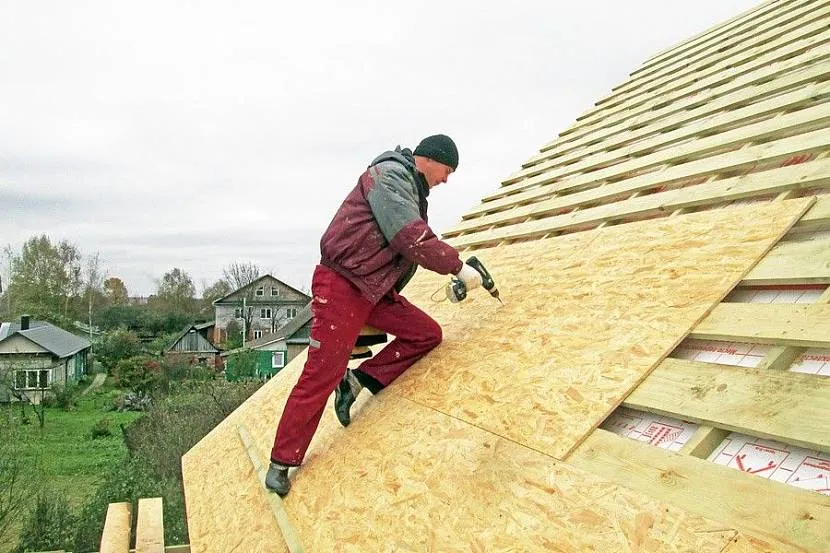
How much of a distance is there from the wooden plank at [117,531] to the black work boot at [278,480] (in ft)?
7.18

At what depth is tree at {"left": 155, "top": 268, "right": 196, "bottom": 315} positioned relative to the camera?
58.6 meters

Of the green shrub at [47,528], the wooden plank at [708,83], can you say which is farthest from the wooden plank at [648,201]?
the green shrub at [47,528]

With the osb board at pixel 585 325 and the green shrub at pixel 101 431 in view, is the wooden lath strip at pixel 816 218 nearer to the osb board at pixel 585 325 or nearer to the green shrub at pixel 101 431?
the osb board at pixel 585 325

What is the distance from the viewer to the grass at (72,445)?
19.5 m

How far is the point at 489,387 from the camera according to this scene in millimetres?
2924

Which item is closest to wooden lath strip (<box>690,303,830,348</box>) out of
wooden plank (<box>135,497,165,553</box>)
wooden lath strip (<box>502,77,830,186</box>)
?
wooden lath strip (<box>502,77,830,186</box>)

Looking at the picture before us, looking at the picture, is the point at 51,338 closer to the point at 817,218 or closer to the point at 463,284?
the point at 463,284

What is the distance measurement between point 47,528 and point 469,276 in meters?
13.1

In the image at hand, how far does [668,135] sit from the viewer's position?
496 cm

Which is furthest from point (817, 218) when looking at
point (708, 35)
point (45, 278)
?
point (45, 278)

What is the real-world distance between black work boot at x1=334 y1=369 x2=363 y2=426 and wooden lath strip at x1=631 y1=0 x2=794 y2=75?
6171mm

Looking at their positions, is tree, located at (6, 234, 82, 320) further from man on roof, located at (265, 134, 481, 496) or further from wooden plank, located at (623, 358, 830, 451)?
wooden plank, located at (623, 358, 830, 451)

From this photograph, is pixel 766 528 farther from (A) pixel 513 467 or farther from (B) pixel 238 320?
(B) pixel 238 320

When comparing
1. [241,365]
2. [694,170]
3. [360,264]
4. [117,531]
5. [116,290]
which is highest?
[694,170]
